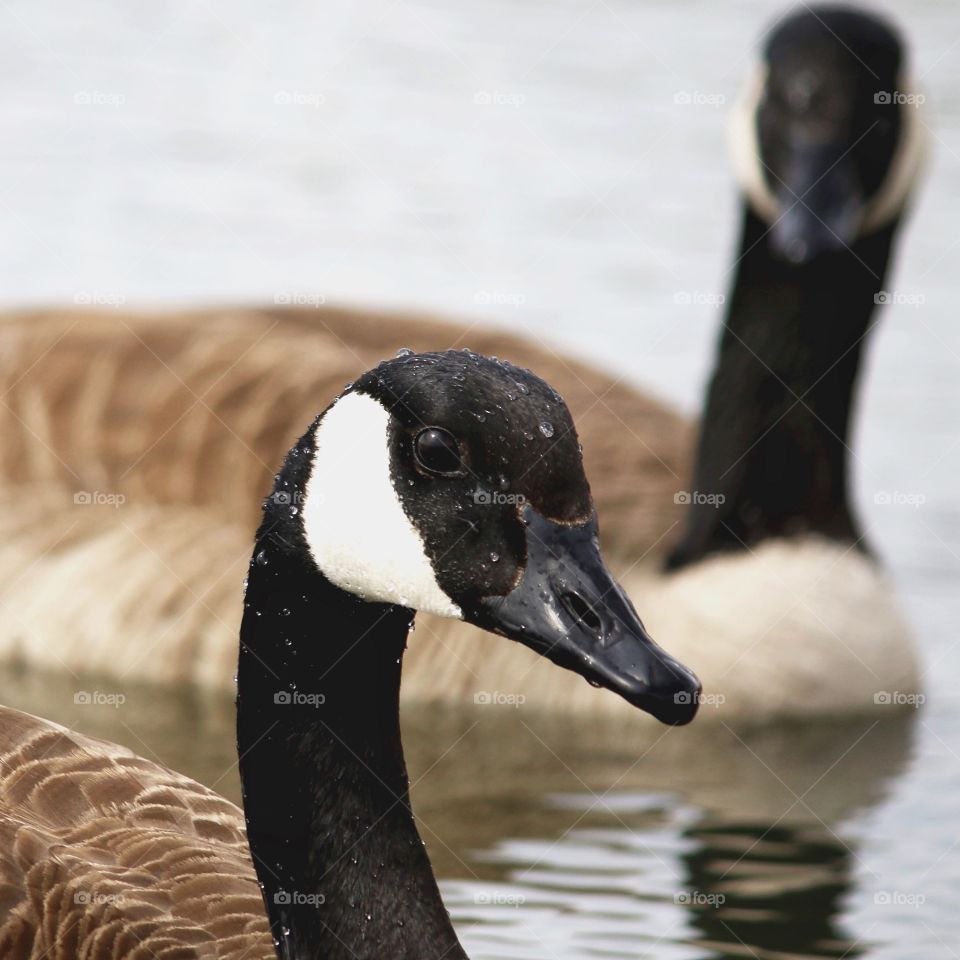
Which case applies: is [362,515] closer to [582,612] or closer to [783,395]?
[582,612]

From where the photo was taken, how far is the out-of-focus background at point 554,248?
780 cm

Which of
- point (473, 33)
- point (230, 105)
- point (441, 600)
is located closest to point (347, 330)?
point (441, 600)

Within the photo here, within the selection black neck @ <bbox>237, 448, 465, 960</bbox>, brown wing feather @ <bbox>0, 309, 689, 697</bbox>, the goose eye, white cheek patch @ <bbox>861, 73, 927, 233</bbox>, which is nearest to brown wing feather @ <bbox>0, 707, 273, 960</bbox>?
black neck @ <bbox>237, 448, 465, 960</bbox>

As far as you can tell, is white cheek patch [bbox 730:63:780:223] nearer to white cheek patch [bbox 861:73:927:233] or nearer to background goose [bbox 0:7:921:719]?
background goose [bbox 0:7:921:719]

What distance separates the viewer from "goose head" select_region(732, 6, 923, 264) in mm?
9164

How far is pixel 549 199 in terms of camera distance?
15.4m

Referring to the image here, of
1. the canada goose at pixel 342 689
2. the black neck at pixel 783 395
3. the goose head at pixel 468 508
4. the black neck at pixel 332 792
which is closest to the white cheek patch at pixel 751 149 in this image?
the black neck at pixel 783 395

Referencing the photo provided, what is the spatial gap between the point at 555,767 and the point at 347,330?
2543 mm

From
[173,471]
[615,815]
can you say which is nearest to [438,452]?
[615,815]

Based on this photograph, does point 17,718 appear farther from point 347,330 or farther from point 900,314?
point 900,314

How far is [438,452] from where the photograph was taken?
4.97 m

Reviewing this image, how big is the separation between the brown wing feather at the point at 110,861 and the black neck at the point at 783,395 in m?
4.18

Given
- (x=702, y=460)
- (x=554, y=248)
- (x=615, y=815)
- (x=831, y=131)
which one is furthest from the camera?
(x=554, y=248)

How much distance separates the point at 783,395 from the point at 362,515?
16.1 ft
